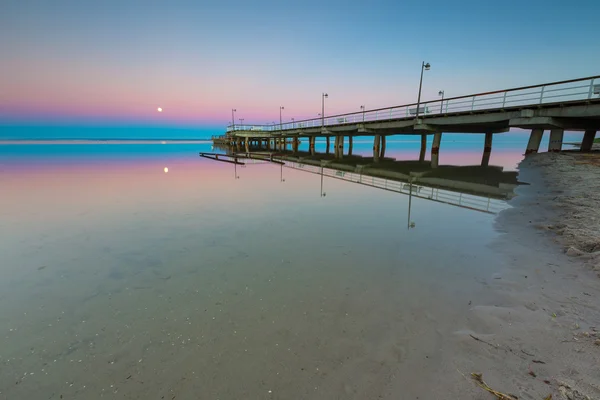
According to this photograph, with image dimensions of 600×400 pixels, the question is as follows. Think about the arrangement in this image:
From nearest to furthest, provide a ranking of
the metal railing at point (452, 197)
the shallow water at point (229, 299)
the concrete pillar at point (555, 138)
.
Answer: the shallow water at point (229, 299)
the metal railing at point (452, 197)
the concrete pillar at point (555, 138)

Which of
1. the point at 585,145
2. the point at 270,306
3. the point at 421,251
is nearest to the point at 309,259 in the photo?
the point at 270,306

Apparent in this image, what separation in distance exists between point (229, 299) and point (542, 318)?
14.4ft

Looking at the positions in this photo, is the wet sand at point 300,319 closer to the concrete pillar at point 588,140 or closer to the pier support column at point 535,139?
the pier support column at point 535,139

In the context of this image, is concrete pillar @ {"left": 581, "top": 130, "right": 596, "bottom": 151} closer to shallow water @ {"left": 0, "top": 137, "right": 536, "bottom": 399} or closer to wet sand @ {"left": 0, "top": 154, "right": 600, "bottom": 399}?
shallow water @ {"left": 0, "top": 137, "right": 536, "bottom": 399}

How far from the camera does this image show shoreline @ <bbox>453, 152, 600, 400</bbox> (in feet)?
8.39

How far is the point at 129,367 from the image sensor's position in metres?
3.03

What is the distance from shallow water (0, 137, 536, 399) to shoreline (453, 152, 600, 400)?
36 centimetres

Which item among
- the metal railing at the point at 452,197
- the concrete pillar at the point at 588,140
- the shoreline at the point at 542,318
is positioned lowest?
the metal railing at the point at 452,197

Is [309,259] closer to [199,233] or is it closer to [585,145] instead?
[199,233]

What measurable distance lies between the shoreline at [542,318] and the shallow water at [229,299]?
357 mm

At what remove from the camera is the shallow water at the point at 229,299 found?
2.90m

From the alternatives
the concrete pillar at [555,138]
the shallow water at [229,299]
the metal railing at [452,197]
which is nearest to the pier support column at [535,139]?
the concrete pillar at [555,138]

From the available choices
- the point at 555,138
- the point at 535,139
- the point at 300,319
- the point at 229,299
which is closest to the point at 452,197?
the point at 300,319

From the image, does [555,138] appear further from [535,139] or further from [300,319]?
[300,319]
